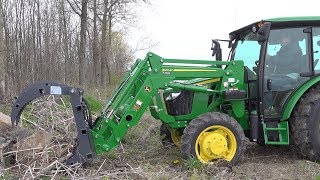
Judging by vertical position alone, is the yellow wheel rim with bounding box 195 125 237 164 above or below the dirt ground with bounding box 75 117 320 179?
above

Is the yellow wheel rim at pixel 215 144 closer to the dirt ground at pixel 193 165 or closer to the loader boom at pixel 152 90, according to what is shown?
the dirt ground at pixel 193 165

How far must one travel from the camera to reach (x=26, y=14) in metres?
19.5

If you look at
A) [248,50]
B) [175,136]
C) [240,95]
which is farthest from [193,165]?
[248,50]

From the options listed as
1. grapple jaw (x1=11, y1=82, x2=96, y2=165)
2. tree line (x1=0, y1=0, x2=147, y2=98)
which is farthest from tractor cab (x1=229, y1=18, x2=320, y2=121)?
tree line (x1=0, y1=0, x2=147, y2=98)

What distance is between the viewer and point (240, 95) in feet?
19.0

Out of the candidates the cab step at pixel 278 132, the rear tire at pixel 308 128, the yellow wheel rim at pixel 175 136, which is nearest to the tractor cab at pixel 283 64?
the cab step at pixel 278 132

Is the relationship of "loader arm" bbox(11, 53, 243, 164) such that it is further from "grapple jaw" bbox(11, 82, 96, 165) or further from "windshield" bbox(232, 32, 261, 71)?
"windshield" bbox(232, 32, 261, 71)

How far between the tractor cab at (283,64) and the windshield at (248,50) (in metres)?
0.13

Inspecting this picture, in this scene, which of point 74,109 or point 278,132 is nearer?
point 74,109

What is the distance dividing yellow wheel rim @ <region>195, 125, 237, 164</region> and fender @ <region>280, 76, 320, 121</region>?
932mm

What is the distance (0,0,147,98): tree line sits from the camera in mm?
18297

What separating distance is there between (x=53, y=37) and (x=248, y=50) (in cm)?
1671

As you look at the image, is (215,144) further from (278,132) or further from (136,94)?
(136,94)

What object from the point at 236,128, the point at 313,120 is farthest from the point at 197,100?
the point at 313,120
